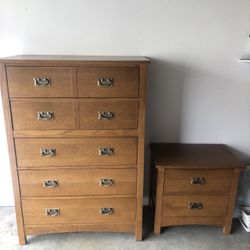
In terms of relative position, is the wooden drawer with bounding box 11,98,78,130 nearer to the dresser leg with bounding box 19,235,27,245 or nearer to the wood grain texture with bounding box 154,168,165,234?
the wood grain texture with bounding box 154,168,165,234

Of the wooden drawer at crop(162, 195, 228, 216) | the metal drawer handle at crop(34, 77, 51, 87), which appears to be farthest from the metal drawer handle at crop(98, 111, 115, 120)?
the wooden drawer at crop(162, 195, 228, 216)

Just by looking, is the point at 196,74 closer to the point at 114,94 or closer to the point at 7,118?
the point at 114,94

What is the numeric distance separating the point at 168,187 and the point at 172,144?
42 centimetres

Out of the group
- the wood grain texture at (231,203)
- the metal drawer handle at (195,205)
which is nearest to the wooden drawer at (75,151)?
the metal drawer handle at (195,205)

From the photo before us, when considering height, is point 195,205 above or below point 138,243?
above

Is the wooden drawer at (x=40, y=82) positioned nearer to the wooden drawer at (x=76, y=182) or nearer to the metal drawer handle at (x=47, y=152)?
the metal drawer handle at (x=47, y=152)

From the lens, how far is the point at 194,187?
193cm

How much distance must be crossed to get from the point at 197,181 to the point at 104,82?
94 cm

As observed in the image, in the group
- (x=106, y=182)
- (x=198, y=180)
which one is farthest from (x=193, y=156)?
(x=106, y=182)

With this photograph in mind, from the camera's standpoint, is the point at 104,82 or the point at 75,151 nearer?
the point at 104,82

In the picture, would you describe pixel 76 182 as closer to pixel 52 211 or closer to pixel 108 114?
pixel 52 211

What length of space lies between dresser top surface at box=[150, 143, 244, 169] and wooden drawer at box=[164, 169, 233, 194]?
5 cm

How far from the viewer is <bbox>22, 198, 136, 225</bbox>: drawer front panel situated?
6.08ft

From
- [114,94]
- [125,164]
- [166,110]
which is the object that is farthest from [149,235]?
[114,94]
